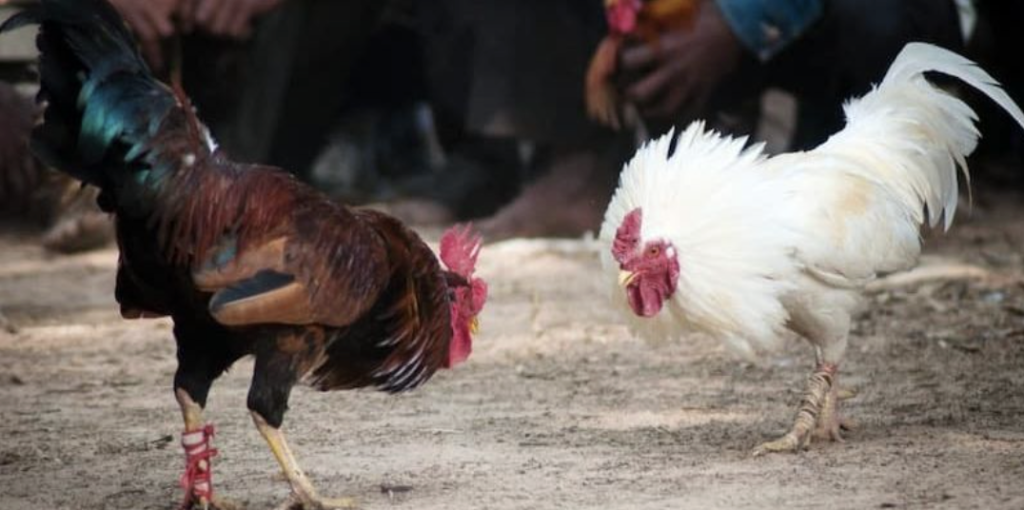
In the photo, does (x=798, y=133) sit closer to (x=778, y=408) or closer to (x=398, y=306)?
(x=778, y=408)

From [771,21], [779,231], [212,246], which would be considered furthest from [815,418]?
[771,21]

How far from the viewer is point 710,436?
536 centimetres

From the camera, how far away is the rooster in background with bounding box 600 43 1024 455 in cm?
484

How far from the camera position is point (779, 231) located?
488 centimetres

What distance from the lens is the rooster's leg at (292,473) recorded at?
175 inches

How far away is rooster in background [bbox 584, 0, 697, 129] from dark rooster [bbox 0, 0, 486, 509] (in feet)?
13.0

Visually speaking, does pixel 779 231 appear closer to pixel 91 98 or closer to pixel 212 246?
pixel 212 246

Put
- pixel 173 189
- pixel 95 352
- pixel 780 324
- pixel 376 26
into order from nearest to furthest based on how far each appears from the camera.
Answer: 1. pixel 173 189
2. pixel 780 324
3. pixel 95 352
4. pixel 376 26

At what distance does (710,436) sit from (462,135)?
5.58m

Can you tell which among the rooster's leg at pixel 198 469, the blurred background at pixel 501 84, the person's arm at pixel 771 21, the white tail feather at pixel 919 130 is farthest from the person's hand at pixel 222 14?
the rooster's leg at pixel 198 469

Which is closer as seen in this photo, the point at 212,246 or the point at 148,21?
the point at 212,246

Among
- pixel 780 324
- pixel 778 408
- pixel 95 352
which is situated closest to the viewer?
pixel 780 324

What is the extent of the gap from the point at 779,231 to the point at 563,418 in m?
1.11

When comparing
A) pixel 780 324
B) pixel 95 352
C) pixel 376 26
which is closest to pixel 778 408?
pixel 780 324
